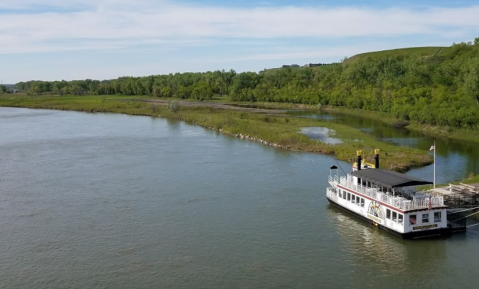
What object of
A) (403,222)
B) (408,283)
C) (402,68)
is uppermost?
(402,68)

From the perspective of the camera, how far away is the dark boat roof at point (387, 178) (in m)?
32.3

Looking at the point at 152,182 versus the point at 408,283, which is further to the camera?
the point at 152,182

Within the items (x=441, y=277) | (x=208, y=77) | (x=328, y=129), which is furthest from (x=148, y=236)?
(x=208, y=77)

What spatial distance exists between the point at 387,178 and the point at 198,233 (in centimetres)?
1334

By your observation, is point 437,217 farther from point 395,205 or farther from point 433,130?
point 433,130

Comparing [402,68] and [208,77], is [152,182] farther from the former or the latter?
[208,77]

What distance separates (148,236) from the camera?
106 feet

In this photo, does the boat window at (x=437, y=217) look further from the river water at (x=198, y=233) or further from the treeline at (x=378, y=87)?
the treeline at (x=378, y=87)

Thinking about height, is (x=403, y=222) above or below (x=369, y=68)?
below

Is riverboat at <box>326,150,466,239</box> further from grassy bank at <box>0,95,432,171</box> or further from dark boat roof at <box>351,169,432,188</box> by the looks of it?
grassy bank at <box>0,95,432,171</box>

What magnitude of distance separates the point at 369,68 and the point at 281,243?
123 meters

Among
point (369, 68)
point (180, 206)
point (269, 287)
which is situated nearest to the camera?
point (269, 287)

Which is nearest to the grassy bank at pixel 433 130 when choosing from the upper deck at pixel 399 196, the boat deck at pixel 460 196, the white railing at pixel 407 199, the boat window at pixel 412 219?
the boat deck at pixel 460 196

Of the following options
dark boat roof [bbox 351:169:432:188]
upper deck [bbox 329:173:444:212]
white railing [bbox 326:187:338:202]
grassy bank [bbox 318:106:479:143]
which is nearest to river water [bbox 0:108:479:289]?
white railing [bbox 326:187:338:202]
